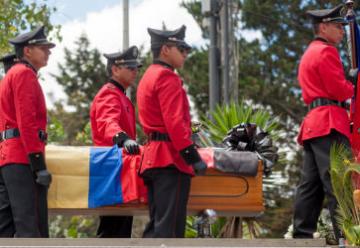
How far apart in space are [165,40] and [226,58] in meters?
7.63

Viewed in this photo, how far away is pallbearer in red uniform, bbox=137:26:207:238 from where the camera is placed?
6340 millimetres

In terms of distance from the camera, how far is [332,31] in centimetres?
717

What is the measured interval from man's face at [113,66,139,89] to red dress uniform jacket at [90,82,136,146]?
0.30ft

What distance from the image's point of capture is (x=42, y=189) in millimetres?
6379

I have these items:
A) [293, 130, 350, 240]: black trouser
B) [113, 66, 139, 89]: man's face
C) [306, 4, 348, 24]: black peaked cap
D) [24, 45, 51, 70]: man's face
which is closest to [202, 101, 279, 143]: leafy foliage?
[113, 66, 139, 89]: man's face

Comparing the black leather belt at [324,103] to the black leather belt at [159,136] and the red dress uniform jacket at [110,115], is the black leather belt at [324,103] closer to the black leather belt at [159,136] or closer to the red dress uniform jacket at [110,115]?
the black leather belt at [159,136]

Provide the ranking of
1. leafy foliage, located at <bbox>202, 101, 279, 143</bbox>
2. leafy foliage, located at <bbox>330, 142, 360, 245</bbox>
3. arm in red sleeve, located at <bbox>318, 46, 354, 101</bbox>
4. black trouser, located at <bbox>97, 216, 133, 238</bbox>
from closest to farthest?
1. leafy foliage, located at <bbox>330, 142, 360, 245</bbox>
2. arm in red sleeve, located at <bbox>318, 46, 354, 101</bbox>
3. black trouser, located at <bbox>97, 216, 133, 238</bbox>
4. leafy foliage, located at <bbox>202, 101, 279, 143</bbox>

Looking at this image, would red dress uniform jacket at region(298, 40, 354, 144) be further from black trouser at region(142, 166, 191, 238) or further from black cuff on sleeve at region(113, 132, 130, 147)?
black cuff on sleeve at region(113, 132, 130, 147)

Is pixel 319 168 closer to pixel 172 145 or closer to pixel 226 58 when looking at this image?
pixel 172 145

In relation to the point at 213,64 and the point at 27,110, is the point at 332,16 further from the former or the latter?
the point at 213,64

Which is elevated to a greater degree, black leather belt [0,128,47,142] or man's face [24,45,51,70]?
man's face [24,45,51,70]

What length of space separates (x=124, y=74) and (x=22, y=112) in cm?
151

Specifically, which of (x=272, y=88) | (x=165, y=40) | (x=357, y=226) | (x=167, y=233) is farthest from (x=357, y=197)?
(x=272, y=88)

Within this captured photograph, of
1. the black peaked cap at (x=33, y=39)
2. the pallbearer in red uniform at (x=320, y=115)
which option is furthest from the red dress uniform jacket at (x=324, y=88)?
the black peaked cap at (x=33, y=39)
